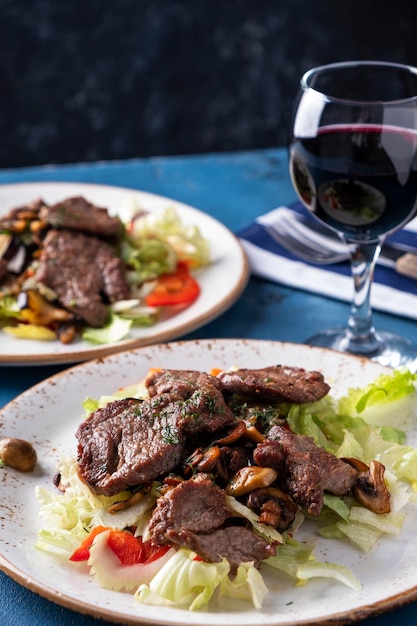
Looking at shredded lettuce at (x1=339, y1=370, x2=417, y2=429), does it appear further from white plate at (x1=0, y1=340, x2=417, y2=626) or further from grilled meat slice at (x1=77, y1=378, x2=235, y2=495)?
grilled meat slice at (x1=77, y1=378, x2=235, y2=495)

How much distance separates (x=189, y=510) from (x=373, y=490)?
0.53m

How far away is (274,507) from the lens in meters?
2.19

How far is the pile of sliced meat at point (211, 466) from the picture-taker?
6.98ft

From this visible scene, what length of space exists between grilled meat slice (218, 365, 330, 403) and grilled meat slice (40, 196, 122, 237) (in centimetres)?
161

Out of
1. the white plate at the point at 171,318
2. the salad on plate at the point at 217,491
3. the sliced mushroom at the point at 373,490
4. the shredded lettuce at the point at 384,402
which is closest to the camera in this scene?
the salad on plate at the point at 217,491

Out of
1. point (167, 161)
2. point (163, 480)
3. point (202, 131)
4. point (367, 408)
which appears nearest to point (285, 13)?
point (202, 131)

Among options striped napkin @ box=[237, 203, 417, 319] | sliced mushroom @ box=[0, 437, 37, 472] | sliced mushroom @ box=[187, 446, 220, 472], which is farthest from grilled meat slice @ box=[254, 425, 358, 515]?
striped napkin @ box=[237, 203, 417, 319]

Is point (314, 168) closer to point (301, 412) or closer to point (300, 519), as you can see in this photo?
point (301, 412)

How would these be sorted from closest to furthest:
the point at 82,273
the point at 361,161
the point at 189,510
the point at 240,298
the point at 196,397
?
1. the point at 189,510
2. the point at 196,397
3. the point at 361,161
4. the point at 82,273
5. the point at 240,298

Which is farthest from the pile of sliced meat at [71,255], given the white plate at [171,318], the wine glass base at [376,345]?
the wine glass base at [376,345]

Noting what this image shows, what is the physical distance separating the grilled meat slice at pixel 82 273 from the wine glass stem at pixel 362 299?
1014 millimetres

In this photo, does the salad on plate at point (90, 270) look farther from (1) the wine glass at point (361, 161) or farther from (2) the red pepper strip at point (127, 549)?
(2) the red pepper strip at point (127, 549)

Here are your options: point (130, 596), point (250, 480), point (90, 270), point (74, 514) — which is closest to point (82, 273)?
point (90, 270)

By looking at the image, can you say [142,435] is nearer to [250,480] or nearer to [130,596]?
[250,480]
